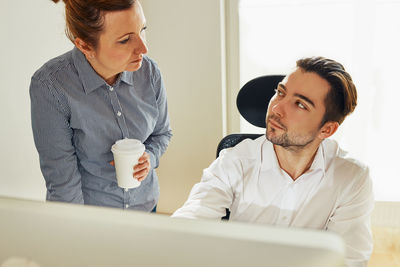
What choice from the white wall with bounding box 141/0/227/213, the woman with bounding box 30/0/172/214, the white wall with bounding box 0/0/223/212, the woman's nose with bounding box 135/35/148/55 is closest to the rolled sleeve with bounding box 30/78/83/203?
the woman with bounding box 30/0/172/214

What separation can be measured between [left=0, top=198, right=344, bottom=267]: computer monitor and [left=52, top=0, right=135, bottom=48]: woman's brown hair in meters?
0.87

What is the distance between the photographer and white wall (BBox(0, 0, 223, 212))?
1708 millimetres

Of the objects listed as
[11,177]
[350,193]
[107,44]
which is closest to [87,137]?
[107,44]

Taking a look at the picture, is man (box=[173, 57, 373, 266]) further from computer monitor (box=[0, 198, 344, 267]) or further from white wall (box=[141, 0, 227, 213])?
white wall (box=[141, 0, 227, 213])

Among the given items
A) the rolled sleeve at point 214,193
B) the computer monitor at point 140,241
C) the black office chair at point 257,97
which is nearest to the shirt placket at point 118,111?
the rolled sleeve at point 214,193

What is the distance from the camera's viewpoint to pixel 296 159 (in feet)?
4.63

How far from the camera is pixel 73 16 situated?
1157 mm

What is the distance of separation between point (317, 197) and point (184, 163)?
1.59 meters

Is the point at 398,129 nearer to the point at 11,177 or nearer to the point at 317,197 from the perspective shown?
the point at 317,197

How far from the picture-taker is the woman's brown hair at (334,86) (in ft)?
4.29

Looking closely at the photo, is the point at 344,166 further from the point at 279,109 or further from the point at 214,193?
the point at 214,193

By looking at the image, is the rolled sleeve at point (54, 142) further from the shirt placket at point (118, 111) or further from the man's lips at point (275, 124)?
the man's lips at point (275, 124)

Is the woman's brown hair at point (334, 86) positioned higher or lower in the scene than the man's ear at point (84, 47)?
lower

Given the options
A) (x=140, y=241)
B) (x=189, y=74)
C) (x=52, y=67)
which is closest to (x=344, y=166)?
(x=52, y=67)
